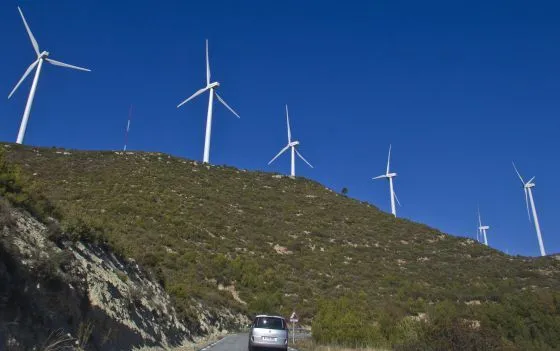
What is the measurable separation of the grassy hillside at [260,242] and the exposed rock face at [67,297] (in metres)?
2.50

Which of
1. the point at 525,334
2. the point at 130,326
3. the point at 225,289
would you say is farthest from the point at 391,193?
the point at 130,326

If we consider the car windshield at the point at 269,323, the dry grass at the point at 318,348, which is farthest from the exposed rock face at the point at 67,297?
the dry grass at the point at 318,348

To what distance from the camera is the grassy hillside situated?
38.6 m

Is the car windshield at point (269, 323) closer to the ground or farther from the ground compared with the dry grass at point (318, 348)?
farther from the ground

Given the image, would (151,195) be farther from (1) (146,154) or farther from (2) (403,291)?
(2) (403,291)

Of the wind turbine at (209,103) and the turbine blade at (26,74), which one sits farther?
the wind turbine at (209,103)

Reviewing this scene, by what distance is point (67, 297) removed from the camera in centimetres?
1295

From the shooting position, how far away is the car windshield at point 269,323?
19078mm

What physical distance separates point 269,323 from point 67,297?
871 cm

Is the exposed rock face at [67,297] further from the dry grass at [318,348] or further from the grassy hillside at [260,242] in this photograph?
the dry grass at [318,348]

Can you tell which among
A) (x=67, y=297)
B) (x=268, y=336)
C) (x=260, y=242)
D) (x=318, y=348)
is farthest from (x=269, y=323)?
(x=260, y=242)

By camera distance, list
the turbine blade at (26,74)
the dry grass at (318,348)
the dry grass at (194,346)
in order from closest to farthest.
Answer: the dry grass at (194,346) → the dry grass at (318,348) → the turbine blade at (26,74)

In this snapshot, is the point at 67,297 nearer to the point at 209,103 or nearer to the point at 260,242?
the point at 260,242

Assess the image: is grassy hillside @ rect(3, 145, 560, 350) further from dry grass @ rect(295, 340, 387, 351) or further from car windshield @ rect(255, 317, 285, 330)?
car windshield @ rect(255, 317, 285, 330)
